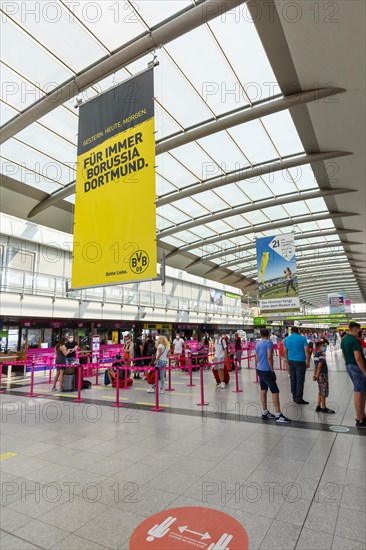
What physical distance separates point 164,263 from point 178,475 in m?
2.62

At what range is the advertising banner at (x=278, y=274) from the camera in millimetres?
13047

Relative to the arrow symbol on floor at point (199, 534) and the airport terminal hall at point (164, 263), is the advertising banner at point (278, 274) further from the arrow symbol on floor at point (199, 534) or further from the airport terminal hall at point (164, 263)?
the arrow symbol on floor at point (199, 534)

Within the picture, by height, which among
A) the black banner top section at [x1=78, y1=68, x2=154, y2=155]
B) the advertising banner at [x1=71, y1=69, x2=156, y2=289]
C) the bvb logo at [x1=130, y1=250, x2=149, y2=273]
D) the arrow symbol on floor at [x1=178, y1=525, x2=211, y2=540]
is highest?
the black banner top section at [x1=78, y1=68, x2=154, y2=155]

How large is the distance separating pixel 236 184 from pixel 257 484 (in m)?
19.5

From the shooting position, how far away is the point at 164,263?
168 inches

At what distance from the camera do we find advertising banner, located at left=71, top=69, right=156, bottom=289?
4.39 meters

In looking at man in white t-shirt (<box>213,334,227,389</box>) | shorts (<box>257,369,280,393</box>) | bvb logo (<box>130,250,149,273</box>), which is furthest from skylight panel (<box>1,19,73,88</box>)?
shorts (<box>257,369,280,393</box>)

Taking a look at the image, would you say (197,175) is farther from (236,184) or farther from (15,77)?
(15,77)

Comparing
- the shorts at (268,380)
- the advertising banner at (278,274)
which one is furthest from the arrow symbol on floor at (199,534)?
the advertising banner at (278,274)

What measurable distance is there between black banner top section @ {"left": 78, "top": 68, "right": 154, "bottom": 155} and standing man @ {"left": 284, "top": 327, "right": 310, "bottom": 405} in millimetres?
5693

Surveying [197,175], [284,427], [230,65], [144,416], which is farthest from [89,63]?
[284,427]

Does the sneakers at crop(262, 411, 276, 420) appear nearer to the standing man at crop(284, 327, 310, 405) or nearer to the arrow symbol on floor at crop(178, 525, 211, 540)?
the standing man at crop(284, 327, 310, 405)

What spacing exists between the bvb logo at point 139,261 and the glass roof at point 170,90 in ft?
15.2

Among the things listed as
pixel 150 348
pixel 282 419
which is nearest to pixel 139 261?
pixel 282 419
